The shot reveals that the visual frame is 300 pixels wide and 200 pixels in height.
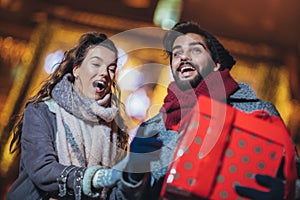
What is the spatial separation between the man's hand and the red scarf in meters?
0.22

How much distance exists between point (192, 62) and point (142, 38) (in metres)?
0.38

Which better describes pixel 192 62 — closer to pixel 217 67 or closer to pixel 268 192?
pixel 217 67

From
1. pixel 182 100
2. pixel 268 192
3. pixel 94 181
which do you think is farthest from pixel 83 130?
pixel 268 192

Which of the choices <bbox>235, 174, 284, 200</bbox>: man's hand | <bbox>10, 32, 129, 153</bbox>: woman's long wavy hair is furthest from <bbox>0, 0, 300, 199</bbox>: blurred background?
<bbox>235, 174, 284, 200</bbox>: man's hand

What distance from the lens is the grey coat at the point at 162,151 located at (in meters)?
1.09

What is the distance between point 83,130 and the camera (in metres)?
1.22

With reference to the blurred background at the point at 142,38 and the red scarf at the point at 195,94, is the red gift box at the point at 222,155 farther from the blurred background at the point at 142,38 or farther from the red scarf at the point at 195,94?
the blurred background at the point at 142,38

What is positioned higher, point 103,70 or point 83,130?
point 103,70

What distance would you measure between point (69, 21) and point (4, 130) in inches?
17.4

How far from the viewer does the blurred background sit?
1.47m

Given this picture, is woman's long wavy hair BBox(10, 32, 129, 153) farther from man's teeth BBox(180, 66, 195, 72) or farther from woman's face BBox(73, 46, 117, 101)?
Result: man's teeth BBox(180, 66, 195, 72)

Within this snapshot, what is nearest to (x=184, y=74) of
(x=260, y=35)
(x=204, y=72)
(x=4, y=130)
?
(x=204, y=72)

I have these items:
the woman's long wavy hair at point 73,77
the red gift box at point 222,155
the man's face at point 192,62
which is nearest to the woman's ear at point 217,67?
the man's face at point 192,62

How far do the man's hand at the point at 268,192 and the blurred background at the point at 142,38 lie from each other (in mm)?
437
